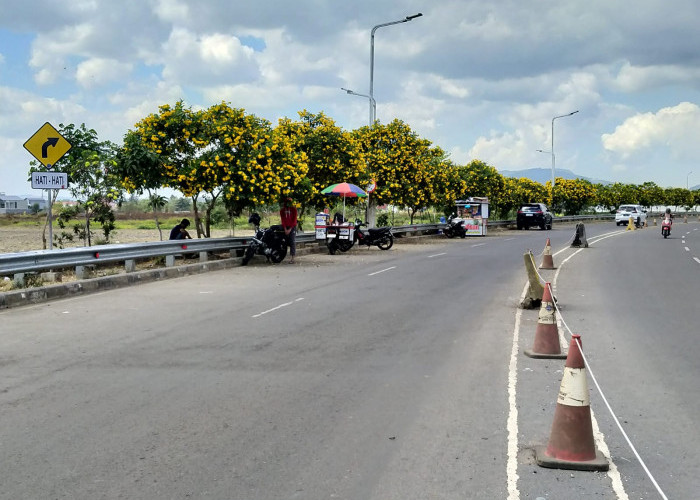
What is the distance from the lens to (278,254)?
22.2 meters

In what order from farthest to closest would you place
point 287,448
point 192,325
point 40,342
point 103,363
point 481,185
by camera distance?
1. point 481,185
2. point 192,325
3. point 40,342
4. point 103,363
5. point 287,448

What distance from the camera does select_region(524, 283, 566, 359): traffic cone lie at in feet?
27.1

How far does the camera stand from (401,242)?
36.2m

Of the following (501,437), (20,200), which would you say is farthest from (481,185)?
(20,200)

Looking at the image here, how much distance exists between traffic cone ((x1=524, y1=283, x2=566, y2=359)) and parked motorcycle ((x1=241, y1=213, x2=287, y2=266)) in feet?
45.5

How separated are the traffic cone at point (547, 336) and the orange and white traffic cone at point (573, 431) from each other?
10.9 feet

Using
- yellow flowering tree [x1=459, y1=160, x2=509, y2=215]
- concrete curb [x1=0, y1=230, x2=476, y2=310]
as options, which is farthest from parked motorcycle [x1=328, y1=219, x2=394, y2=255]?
yellow flowering tree [x1=459, y1=160, x2=509, y2=215]

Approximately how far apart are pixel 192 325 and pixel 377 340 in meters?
2.95

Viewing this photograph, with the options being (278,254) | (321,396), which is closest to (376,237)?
(278,254)

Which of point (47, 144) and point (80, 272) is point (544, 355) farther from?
point (47, 144)

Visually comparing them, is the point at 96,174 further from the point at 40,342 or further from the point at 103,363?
the point at 103,363

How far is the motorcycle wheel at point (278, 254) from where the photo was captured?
22006mm

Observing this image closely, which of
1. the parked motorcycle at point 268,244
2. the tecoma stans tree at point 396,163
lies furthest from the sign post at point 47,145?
the tecoma stans tree at point 396,163

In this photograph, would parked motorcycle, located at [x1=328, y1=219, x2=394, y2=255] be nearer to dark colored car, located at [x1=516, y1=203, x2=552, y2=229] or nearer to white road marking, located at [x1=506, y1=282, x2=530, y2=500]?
white road marking, located at [x1=506, y1=282, x2=530, y2=500]
